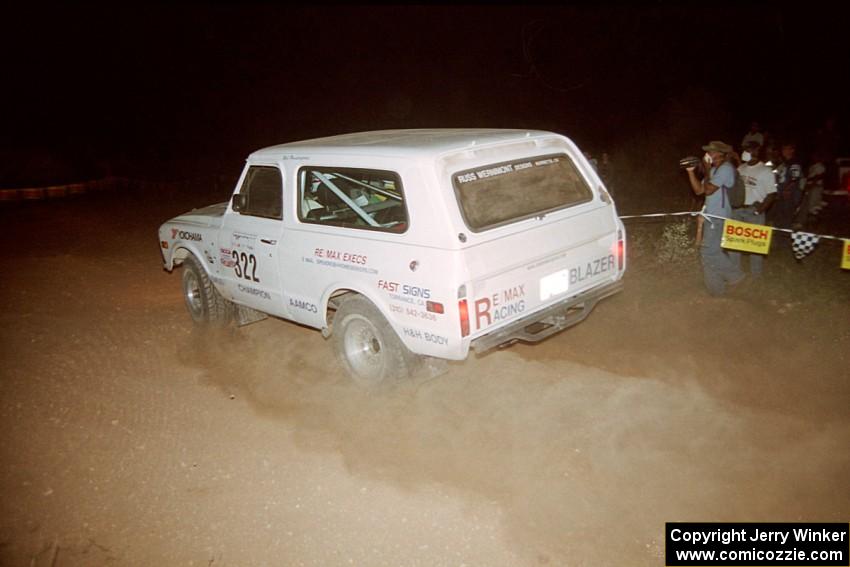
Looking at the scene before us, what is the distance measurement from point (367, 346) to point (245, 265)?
163 cm

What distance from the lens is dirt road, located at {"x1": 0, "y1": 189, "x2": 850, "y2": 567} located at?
385 centimetres

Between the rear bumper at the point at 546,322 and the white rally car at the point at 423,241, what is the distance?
1cm

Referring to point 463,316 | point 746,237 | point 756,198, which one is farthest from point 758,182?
point 463,316

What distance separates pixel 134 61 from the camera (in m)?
44.6

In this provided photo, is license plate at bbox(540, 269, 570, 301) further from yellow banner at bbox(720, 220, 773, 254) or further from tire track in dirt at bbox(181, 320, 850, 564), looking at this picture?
yellow banner at bbox(720, 220, 773, 254)

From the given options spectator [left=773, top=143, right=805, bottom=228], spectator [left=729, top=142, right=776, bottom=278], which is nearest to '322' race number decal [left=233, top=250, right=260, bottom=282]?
spectator [left=729, top=142, right=776, bottom=278]

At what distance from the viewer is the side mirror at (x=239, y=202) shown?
6.32 m

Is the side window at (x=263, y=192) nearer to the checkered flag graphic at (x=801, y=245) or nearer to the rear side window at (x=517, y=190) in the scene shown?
the rear side window at (x=517, y=190)

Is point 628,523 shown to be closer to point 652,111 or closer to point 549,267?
point 549,267

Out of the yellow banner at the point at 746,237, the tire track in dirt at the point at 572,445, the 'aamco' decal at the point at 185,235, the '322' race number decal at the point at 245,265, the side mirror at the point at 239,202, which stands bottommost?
the tire track in dirt at the point at 572,445

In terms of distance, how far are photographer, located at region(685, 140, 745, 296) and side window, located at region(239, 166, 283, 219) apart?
4.21m

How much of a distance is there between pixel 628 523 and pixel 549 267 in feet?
6.51

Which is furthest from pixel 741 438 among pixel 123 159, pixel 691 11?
pixel 123 159

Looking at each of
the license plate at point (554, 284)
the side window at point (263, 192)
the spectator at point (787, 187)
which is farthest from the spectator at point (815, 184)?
the side window at point (263, 192)
